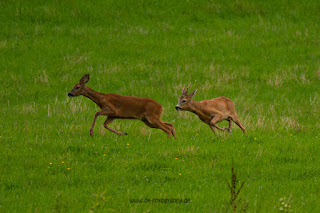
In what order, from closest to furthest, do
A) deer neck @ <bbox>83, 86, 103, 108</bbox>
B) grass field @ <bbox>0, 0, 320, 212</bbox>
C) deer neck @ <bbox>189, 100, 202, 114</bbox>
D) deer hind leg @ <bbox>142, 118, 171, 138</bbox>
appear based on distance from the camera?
grass field @ <bbox>0, 0, 320, 212</bbox> < deer hind leg @ <bbox>142, 118, 171, 138</bbox> < deer neck @ <bbox>83, 86, 103, 108</bbox> < deer neck @ <bbox>189, 100, 202, 114</bbox>

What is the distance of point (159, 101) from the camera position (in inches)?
643

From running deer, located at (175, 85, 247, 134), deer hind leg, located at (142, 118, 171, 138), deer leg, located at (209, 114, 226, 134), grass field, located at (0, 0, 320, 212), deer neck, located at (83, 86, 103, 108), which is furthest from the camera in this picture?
running deer, located at (175, 85, 247, 134)

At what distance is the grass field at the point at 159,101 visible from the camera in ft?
24.2

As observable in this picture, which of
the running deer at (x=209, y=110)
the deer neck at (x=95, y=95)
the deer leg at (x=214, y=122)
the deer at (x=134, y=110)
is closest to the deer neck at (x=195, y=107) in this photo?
the running deer at (x=209, y=110)

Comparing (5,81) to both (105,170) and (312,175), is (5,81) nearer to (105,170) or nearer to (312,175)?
(105,170)

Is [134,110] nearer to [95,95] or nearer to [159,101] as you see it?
[95,95]

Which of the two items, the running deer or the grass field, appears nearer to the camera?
the grass field

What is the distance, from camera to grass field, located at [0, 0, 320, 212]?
7389 millimetres

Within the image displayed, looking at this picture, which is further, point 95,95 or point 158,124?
point 95,95

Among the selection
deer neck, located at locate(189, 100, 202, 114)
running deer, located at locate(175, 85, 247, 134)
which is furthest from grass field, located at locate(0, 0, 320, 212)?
deer neck, located at locate(189, 100, 202, 114)

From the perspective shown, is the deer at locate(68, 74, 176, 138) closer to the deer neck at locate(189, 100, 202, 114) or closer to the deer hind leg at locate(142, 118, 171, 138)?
the deer hind leg at locate(142, 118, 171, 138)

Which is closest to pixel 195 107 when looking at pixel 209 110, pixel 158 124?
pixel 209 110

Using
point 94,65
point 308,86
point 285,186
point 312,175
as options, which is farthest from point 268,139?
point 94,65

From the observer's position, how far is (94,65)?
1966 cm
